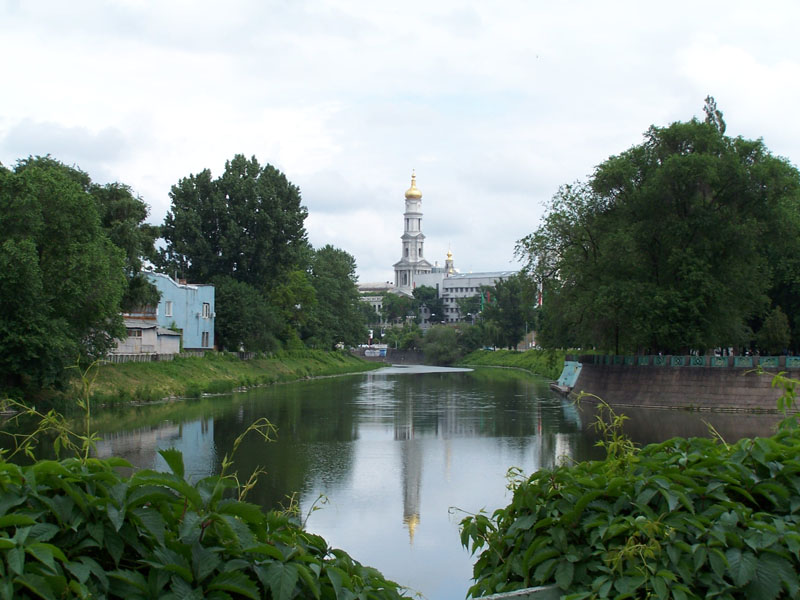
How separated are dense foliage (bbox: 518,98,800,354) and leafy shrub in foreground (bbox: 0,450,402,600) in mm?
31936

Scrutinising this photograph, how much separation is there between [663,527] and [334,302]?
3030 inches

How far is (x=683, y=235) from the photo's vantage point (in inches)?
1369

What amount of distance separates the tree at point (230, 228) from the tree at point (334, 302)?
1680 cm

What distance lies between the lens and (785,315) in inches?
1622

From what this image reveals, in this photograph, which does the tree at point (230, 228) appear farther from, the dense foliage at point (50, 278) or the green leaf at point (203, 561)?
the green leaf at point (203, 561)

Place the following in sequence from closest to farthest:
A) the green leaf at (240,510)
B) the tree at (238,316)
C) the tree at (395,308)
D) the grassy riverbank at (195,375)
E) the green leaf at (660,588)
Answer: the green leaf at (240,510), the green leaf at (660,588), the grassy riverbank at (195,375), the tree at (238,316), the tree at (395,308)

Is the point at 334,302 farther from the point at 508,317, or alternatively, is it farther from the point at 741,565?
the point at 741,565

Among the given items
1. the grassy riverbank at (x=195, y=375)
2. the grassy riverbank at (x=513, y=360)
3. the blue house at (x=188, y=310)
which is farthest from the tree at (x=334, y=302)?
the blue house at (x=188, y=310)

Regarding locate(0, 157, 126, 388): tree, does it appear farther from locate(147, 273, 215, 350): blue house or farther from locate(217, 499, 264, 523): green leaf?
locate(217, 499, 264, 523): green leaf

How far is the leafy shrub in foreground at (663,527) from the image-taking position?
13.6 feet

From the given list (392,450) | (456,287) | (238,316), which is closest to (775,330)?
(392,450)

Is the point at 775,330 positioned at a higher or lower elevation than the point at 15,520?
higher

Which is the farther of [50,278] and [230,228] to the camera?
[230,228]

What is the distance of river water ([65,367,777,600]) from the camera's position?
1282 cm
